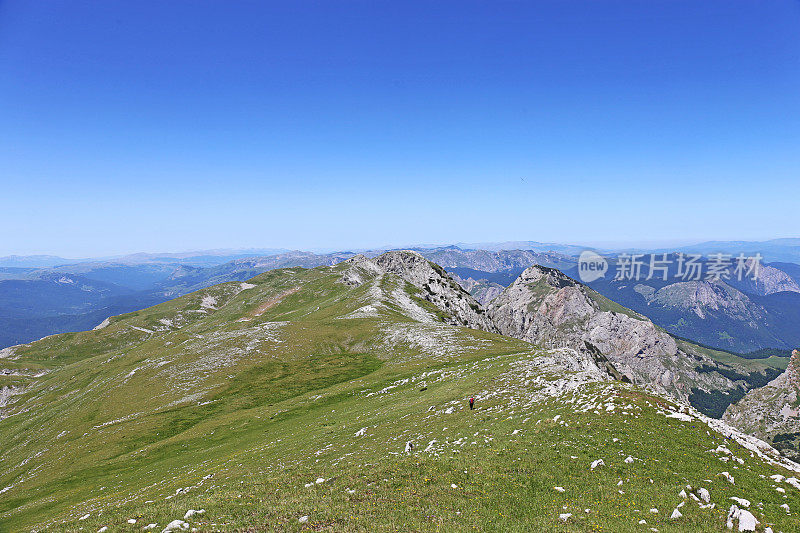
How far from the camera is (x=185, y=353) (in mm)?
98625

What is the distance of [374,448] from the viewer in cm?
3039

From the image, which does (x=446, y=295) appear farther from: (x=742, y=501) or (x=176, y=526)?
(x=176, y=526)

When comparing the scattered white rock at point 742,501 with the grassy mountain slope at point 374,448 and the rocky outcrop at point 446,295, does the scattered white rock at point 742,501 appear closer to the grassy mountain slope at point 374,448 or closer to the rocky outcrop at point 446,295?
the grassy mountain slope at point 374,448

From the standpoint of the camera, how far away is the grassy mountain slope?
18453mm

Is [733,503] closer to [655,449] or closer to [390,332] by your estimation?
[655,449]

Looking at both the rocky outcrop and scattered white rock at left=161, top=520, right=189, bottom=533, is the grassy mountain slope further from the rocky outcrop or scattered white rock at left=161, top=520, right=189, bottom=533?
the rocky outcrop

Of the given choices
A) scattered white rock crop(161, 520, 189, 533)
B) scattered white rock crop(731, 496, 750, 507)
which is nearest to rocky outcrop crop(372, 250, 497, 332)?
scattered white rock crop(731, 496, 750, 507)

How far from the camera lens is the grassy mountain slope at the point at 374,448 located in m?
18.5

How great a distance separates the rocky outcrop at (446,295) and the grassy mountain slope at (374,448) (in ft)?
180

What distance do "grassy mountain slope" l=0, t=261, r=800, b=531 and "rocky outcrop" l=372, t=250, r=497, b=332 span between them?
5495 cm

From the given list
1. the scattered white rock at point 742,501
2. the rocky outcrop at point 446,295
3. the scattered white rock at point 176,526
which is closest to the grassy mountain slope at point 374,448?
the scattered white rock at point 742,501

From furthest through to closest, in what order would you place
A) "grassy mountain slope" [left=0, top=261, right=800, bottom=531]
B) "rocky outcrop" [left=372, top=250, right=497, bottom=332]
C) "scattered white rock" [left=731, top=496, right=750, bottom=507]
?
"rocky outcrop" [left=372, top=250, right=497, bottom=332], "grassy mountain slope" [left=0, top=261, right=800, bottom=531], "scattered white rock" [left=731, top=496, right=750, bottom=507]

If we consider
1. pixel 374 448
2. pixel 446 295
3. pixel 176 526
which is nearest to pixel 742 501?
pixel 374 448

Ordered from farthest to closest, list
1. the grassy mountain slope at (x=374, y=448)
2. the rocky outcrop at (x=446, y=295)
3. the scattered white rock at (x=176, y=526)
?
the rocky outcrop at (x=446, y=295), the grassy mountain slope at (x=374, y=448), the scattered white rock at (x=176, y=526)
